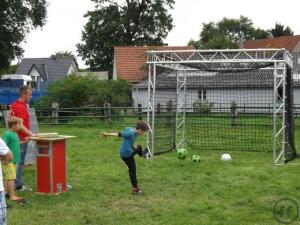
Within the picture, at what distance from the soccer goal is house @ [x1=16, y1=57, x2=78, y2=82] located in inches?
1347

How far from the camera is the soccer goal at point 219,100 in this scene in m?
13.3

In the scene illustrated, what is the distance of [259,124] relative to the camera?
23.3 m

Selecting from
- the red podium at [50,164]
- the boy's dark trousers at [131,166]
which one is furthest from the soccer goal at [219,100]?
the red podium at [50,164]

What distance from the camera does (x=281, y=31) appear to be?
84438 millimetres

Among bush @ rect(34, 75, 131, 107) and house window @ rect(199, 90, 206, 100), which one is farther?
bush @ rect(34, 75, 131, 107)

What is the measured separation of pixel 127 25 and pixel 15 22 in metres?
21.8

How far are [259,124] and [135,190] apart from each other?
15.0m

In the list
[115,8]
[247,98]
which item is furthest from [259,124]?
[115,8]

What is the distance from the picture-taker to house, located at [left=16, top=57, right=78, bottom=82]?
203 ft

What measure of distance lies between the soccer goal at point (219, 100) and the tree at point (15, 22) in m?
13.8

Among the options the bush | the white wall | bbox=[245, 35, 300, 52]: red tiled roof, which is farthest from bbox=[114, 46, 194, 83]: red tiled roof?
bbox=[245, 35, 300, 52]: red tiled roof

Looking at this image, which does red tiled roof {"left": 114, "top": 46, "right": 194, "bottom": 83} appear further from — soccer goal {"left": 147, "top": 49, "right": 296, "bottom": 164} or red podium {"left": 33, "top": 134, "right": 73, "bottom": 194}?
red podium {"left": 33, "top": 134, "right": 73, "bottom": 194}

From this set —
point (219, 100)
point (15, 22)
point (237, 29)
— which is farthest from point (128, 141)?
point (237, 29)

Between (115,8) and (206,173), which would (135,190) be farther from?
(115,8)
